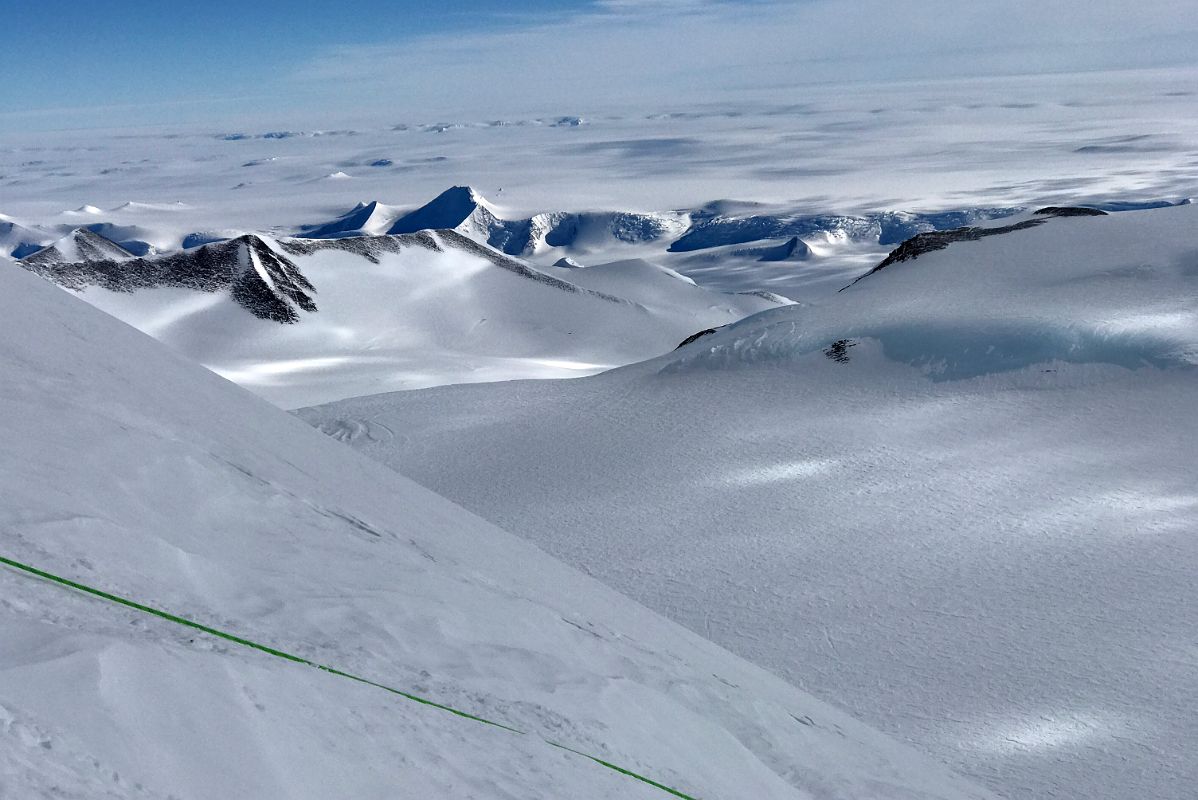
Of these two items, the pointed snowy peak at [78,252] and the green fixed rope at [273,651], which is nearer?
the green fixed rope at [273,651]

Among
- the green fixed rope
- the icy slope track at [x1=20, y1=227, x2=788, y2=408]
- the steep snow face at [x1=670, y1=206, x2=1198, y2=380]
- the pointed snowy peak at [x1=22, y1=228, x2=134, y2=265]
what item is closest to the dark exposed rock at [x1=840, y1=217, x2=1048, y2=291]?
the steep snow face at [x1=670, y1=206, x2=1198, y2=380]

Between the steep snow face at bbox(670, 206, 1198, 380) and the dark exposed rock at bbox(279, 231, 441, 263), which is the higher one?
the dark exposed rock at bbox(279, 231, 441, 263)

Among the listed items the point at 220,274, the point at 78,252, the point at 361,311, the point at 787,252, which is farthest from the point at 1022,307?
the point at 787,252

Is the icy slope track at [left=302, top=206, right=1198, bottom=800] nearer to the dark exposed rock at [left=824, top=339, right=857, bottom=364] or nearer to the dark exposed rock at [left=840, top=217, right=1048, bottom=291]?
the dark exposed rock at [left=824, top=339, right=857, bottom=364]

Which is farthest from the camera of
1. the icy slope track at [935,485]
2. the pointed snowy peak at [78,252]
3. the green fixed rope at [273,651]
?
the pointed snowy peak at [78,252]

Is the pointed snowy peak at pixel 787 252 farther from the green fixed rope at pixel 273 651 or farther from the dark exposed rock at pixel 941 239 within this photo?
the green fixed rope at pixel 273 651

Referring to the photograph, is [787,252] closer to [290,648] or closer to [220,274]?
[220,274]

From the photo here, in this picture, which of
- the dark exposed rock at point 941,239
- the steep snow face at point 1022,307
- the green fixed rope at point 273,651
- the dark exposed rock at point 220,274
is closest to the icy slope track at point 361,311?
the dark exposed rock at point 220,274
